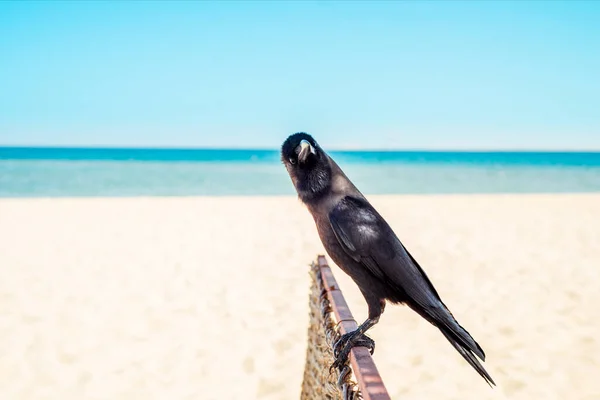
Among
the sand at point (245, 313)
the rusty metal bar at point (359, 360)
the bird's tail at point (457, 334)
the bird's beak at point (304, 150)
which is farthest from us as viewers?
the sand at point (245, 313)

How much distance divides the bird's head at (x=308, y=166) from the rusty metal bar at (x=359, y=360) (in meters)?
0.54

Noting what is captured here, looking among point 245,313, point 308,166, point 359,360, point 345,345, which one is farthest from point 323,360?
point 245,313

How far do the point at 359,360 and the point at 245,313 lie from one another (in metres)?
3.42

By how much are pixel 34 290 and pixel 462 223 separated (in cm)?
778

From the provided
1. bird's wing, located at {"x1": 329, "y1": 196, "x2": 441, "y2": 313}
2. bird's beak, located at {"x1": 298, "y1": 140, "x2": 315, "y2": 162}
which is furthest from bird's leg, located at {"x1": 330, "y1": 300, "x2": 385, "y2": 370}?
bird's beak, located at {"x1": 298, "y1": 140, "x2": 315, "y2": 162}

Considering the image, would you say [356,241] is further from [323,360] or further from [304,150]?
[323,360]

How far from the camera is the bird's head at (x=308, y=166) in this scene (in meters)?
1.86

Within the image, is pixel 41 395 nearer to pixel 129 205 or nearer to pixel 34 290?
pixel 34 290

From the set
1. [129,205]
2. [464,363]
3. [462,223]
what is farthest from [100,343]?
[129,205]

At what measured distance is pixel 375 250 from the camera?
185cm

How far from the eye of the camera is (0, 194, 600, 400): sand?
367cm

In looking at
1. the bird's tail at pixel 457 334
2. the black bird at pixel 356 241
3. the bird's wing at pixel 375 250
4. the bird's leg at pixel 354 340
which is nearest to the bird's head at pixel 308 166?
the black bird at pixel 356 241

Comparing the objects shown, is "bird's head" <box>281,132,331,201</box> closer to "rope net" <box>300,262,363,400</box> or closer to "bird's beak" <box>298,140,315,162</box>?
"bird's beak" <box>298,140,315,162</box>

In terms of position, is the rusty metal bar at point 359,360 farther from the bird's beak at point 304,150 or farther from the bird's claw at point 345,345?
the bird's beak at point 304,150
